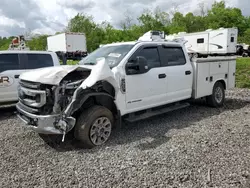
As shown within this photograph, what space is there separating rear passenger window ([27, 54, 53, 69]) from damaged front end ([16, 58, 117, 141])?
2.98 meters

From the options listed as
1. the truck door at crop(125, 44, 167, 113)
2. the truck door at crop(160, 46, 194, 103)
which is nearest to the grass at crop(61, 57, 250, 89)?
the truck door at crop(160, 46, 194, 103)

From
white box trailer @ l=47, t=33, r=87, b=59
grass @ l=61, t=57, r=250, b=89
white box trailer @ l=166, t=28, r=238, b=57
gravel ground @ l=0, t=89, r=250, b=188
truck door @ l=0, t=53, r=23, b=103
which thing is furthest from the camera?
white box trailer @ l=47, t=33, r=87, b=59

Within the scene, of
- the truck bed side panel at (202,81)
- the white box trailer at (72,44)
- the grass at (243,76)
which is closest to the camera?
the truck bed side panel at (202,81)

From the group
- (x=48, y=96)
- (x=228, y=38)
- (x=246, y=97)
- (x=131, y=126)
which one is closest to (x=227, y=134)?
(x=131, y=126)

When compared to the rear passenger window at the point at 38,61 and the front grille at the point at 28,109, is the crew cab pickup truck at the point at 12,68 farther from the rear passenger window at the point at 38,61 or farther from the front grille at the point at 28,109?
the front grille at the point at 28,109

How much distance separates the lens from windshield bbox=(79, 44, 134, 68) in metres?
4.82

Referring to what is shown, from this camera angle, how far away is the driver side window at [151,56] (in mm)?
5188

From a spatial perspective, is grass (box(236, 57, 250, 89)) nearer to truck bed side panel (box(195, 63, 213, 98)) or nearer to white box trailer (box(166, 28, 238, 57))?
truck bed side panel (box(195, 63, 213, 98))

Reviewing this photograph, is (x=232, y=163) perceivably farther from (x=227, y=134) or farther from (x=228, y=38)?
(x=228, y=38)

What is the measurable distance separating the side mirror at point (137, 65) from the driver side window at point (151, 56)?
389 millimetres

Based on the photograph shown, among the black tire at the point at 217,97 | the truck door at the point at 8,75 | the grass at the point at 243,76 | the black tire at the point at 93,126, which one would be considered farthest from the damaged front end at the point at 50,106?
the grass at the point at 243,76

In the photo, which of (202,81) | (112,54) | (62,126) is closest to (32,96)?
(62,126)

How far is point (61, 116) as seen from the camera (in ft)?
12.8

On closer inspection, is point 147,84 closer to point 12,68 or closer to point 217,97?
point 217,97
